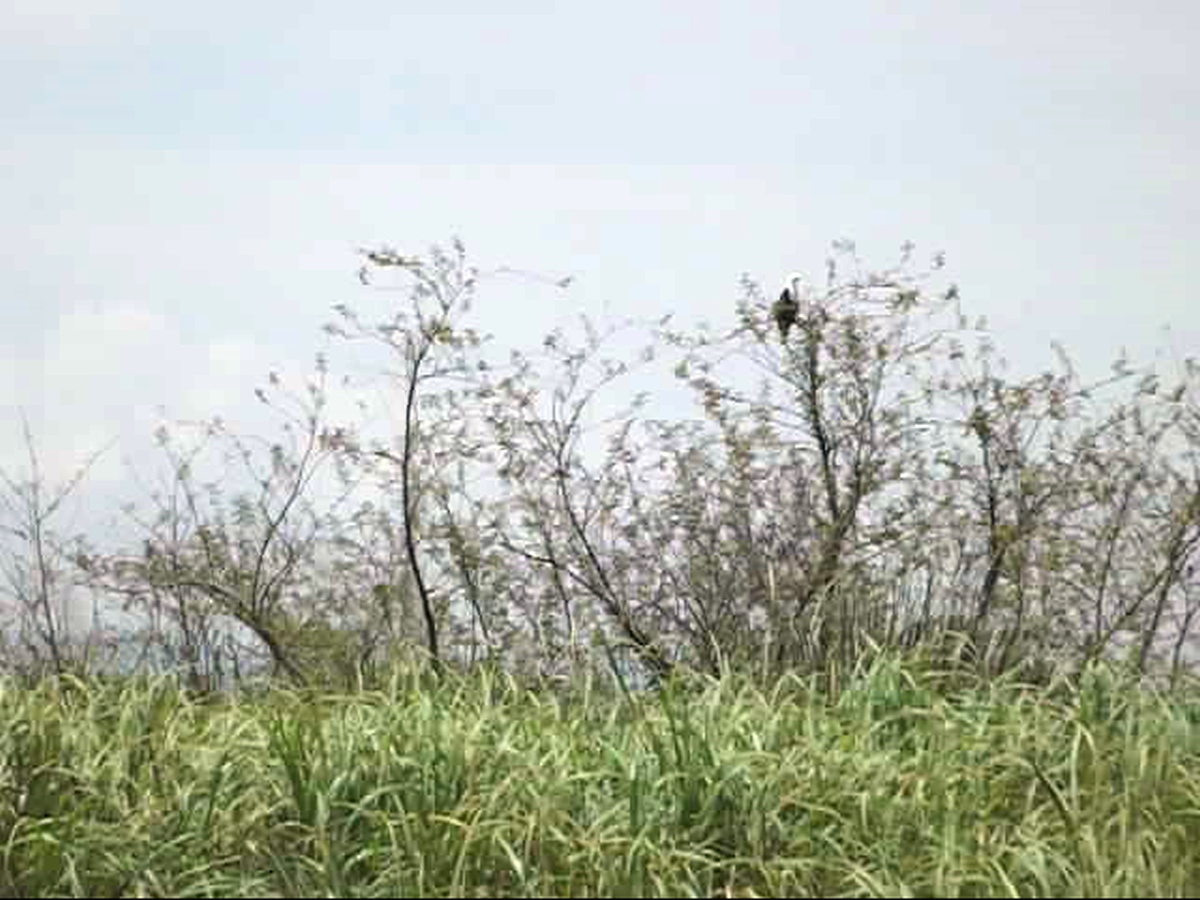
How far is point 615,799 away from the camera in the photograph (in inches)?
204

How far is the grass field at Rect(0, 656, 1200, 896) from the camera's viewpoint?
473 centimetres

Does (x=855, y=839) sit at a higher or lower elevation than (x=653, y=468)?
lower

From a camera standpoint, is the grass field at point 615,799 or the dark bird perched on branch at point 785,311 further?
the dark bird perched on branch at point 785,311

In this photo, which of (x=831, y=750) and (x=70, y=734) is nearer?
(x=831, y=750)

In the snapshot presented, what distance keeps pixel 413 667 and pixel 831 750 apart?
1572mm

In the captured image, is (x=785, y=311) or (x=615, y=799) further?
(x=785, y=311)

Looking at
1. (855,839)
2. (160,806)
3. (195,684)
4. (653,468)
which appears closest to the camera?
(855,839)

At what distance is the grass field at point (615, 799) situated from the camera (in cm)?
473

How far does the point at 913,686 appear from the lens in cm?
586

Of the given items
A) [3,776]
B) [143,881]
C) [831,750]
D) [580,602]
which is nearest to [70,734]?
[3,776]

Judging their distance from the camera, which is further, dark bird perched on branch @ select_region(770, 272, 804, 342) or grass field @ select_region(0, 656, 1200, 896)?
dark bird perched on branch @ select_region(770, 272, 804, 342)

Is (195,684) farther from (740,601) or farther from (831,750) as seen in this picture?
(831,750)

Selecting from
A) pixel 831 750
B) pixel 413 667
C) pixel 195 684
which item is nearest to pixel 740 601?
pixel 195 684

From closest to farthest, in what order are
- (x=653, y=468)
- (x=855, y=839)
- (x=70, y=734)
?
(x=855, y=839), (x=70, y=734), (x=653, y=468)
